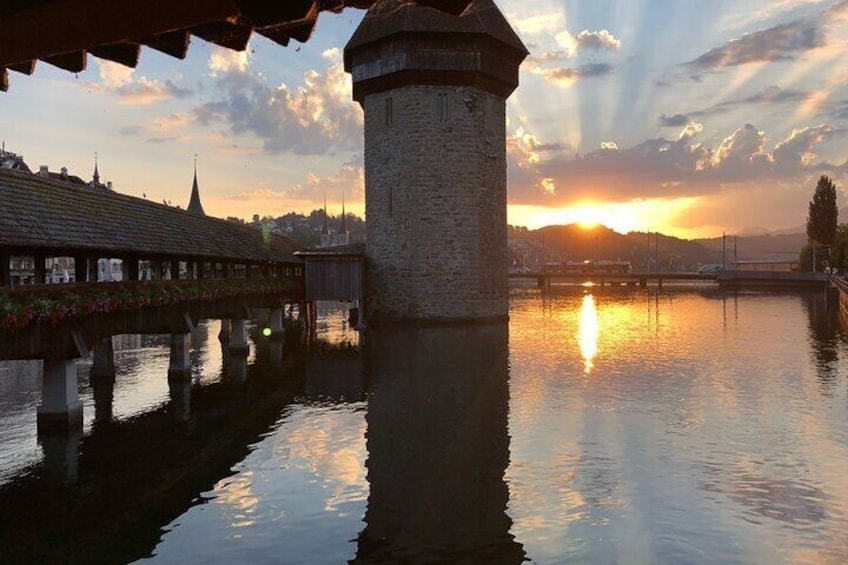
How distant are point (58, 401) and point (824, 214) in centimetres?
→ 11460

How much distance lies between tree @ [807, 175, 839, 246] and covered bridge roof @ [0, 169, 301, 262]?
10321 cm

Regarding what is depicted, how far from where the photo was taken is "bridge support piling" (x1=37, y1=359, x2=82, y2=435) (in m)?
15.8

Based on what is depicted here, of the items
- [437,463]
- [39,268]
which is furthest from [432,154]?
[437,463]

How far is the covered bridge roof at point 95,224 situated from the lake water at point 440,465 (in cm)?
450

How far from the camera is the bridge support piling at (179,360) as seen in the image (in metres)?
23.0

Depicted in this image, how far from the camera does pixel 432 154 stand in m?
38.6

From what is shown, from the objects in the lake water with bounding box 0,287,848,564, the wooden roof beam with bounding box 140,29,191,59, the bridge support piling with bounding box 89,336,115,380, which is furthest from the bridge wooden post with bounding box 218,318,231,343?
the wooden roof beam with bounding box 140,29,191,59

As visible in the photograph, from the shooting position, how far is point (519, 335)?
36219 millimetres

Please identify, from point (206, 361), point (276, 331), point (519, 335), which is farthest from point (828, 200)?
point (206, 361)

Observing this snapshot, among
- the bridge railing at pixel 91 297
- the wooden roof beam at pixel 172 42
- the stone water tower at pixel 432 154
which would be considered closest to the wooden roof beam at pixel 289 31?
the wooden roof beam at pixel 172 42

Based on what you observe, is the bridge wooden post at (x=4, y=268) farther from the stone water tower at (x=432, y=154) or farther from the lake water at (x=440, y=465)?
the stone water tower at (x=432, y=154)

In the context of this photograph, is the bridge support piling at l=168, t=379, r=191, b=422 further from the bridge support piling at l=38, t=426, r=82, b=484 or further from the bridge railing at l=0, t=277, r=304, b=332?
the bridge railing at l=0, t=277, r=304, b=332

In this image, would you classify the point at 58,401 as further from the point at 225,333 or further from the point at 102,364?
the point at 225,333

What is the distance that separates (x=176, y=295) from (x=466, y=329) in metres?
20.2
